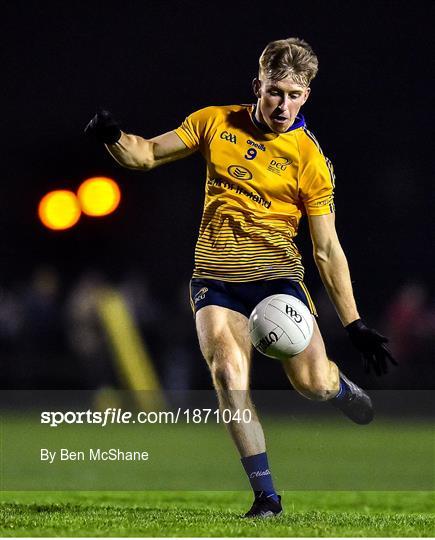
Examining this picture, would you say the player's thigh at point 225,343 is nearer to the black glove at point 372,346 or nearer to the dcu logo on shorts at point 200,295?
the dcu logo on shorts at point 200,295

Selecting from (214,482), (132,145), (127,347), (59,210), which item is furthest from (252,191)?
(127,347)

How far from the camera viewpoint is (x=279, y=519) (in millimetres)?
6453

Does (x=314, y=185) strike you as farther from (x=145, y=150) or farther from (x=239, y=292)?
(x=145, y=150)

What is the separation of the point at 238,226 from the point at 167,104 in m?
7.76

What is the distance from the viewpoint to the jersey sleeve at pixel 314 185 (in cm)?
709

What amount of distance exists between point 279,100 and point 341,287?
121 cm

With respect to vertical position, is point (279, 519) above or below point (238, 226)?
below

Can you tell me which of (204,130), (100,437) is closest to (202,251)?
(204,130)

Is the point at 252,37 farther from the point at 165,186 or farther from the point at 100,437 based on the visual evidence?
the point at 100,437

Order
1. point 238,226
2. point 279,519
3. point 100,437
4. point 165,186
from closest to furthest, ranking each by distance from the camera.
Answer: point 279,519 → point 238,226 → point 100,437 → point 165,186

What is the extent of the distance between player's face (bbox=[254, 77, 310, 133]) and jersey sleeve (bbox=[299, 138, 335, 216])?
9.8 inches

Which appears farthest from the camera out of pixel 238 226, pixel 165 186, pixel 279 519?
pixel 165 186

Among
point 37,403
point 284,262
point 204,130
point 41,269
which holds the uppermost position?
point 204,130
